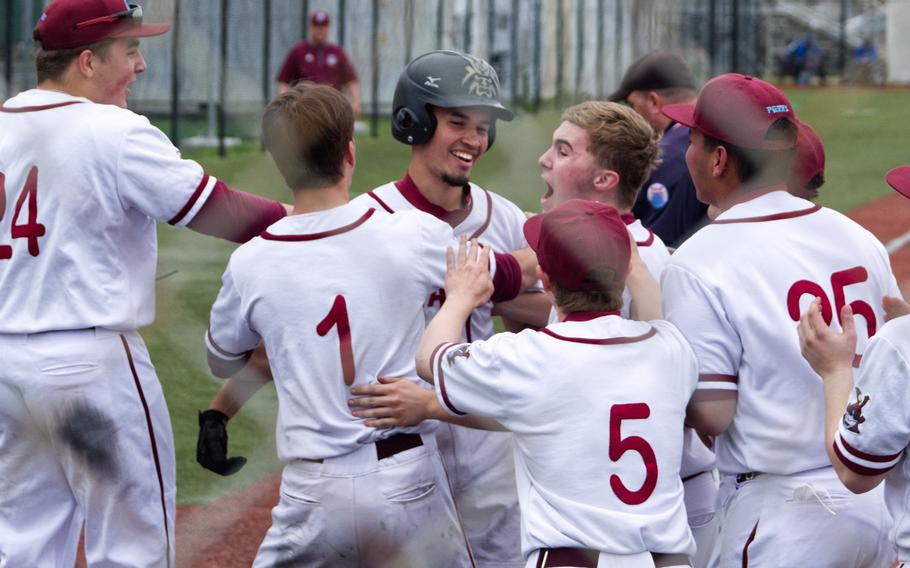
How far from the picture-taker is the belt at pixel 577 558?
6.45ft

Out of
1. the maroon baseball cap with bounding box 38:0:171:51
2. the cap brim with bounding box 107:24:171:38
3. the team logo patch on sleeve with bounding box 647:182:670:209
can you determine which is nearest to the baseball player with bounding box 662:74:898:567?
the cap brim with bounding box 107:24:171:38

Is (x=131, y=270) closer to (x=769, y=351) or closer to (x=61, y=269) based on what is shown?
(x=61, y=269)

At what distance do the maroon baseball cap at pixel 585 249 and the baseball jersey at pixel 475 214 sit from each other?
0.57 meters

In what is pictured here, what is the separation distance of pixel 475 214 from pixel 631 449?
2.86ft

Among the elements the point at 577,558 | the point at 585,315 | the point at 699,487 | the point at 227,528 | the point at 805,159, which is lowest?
the point at 227,528

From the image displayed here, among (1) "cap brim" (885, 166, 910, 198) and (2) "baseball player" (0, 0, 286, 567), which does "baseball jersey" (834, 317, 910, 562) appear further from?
(2) "baseball player" (0, 0, 286, 567)

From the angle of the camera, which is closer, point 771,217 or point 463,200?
point 771,217

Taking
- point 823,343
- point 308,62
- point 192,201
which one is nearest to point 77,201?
point 192,201

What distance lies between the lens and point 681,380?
6.71 feet

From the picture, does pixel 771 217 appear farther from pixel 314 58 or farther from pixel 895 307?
pixel 314 58

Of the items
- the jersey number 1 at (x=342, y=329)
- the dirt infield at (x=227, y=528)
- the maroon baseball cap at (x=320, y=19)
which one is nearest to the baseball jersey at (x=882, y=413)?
the jersey number 1 at (x=342, y=329)

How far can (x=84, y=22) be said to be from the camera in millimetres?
2441

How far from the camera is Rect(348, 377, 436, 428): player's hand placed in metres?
2.24

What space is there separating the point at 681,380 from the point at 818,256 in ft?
1.11
